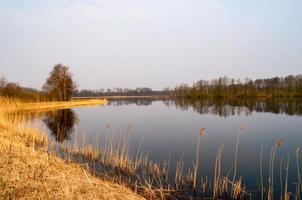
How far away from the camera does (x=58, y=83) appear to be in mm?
53312

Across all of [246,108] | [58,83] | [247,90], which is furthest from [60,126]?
[247,90]

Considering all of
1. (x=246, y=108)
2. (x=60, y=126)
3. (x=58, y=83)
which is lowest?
(x=60, y=126)

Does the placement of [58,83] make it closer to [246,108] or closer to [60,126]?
[60,126]

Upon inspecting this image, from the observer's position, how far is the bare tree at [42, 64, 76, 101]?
53.3 m

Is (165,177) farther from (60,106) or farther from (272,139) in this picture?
(60,106)

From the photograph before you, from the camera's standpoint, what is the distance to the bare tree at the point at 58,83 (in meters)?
53.3

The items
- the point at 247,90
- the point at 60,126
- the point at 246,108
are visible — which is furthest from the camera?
the point at 247,90

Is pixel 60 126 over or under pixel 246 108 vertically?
under

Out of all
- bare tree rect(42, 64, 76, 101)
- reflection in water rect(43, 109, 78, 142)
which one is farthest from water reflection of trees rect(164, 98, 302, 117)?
bare tree rect(42, 64, 76, 101)

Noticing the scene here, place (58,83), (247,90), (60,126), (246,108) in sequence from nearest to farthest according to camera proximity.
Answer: (60,126) < (246,108) < (58,83) < (247,90)

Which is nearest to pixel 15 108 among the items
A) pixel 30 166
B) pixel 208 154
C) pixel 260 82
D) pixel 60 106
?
pixel 60 106

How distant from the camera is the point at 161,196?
6.97 m

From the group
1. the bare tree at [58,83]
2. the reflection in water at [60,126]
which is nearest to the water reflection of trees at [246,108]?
the reflection in water at [60,126]

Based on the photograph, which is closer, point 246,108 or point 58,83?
point 246,108
